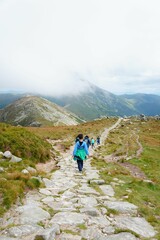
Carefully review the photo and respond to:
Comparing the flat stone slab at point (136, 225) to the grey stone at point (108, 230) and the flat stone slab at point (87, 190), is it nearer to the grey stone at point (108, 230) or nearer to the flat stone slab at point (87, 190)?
the grey stone at point (108, 230)

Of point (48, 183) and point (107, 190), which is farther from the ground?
point (48, 183)

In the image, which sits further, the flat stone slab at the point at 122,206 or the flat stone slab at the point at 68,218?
the flat stone slab at the point at 122,206

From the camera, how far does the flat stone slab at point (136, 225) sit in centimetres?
941

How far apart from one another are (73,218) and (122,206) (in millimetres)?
2856

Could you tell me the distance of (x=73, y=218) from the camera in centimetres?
1009

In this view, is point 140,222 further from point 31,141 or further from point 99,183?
point 31,141

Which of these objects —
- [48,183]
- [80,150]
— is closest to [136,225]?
[48,183]

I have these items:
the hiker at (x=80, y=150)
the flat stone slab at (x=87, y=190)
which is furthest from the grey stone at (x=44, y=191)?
the hiker at (x=80, y=150)

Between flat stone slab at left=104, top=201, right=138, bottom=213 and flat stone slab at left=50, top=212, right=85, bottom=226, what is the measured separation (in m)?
1.91

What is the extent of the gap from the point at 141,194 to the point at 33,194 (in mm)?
6320

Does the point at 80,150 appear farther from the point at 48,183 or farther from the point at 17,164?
the point at 48,183

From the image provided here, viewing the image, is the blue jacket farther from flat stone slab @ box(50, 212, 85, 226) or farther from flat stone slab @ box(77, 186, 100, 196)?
flat stone slab @ box(50, 212, 85, 226)

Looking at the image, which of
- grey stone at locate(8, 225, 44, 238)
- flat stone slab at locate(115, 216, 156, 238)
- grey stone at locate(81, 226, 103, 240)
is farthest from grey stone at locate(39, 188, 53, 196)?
grey stone at locate(81, 226, 103, 240)

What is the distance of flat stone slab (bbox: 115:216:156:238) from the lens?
30.9ft
